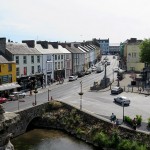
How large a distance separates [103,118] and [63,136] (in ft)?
20.5

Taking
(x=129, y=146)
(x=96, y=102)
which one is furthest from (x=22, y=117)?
(x=129, y=146)

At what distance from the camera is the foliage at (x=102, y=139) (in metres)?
45.8

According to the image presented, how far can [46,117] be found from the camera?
5741 cm

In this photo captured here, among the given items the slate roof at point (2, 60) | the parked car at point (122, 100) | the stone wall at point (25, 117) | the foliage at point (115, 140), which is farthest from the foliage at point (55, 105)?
the slate roof at point (2, 60)

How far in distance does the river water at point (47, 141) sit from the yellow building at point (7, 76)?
53.9 feet

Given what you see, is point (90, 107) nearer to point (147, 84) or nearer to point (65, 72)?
point (147, 84)

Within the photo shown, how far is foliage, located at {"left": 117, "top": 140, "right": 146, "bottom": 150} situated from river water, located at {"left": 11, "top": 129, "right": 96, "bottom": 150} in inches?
180

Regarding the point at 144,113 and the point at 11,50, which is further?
the point at 11,50

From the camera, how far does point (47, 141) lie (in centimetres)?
4962

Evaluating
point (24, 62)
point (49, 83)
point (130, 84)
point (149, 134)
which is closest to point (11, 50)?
point (24, 62)

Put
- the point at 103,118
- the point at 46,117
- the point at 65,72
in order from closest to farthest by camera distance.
Answer: the point at 103,118
the point at 46,117
the point at 65,72

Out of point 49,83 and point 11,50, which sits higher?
point 11,50

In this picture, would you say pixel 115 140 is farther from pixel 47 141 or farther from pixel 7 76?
pixel 7 76

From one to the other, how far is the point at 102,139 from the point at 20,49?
3793 cm
